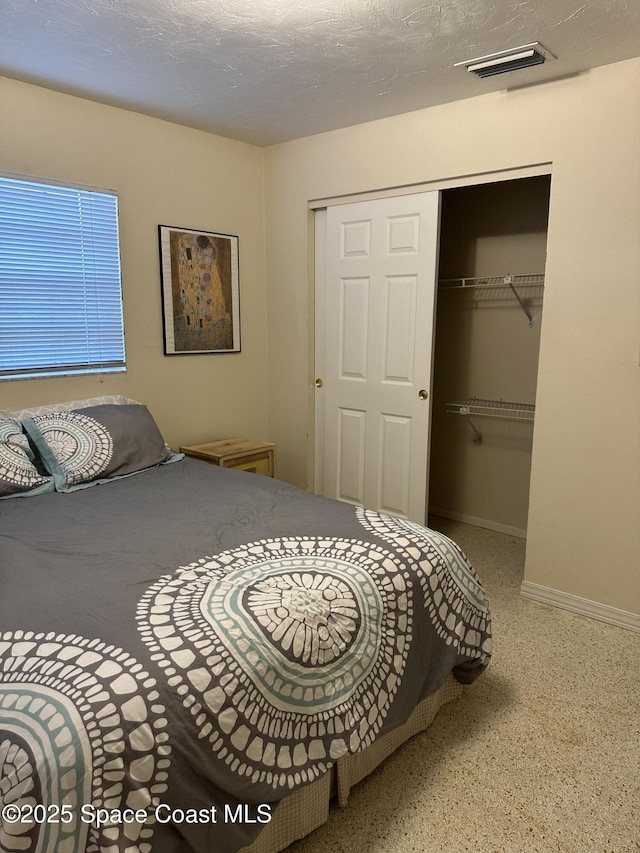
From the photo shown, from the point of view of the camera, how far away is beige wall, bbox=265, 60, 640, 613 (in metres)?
2.61

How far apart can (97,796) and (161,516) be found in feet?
3.77

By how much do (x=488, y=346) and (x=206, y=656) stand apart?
312cm

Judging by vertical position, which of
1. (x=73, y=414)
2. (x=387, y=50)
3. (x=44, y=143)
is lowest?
(x=73, y=414)

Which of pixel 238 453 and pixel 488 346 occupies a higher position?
pixel 488 346

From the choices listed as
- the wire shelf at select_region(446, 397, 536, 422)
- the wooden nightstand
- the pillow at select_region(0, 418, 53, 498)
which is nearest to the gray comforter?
the pillow at select_region(0, 418, 53, 498)

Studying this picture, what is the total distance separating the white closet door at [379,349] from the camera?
3355 millimetres

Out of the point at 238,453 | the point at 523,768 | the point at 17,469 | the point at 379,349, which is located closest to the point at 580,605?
the point at 523,768

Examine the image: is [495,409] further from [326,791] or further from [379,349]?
[326,791]

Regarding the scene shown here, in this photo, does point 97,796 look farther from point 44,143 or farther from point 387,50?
point 44,143

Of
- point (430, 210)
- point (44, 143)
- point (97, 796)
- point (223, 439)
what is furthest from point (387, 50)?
point (97, 796)

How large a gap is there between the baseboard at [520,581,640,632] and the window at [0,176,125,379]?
2520 mm

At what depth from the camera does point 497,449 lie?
4.02 metres

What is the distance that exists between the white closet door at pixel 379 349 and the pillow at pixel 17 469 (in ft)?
6.11

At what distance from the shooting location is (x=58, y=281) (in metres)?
3.06
